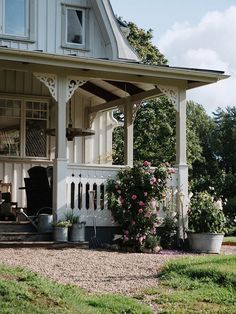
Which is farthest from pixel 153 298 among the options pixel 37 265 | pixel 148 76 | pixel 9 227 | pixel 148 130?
pixel 148 130

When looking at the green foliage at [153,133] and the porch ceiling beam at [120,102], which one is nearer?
the porch ceiling beam at [120,102]

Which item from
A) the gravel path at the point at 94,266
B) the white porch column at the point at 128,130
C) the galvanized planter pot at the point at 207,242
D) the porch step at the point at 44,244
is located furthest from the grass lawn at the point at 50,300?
the white porch column at the point at 128,130

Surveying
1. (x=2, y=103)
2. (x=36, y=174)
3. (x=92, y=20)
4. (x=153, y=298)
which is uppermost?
(x=92, y=20)

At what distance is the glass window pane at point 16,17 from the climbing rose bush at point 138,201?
175 inches

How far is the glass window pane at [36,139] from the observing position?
1736 cm

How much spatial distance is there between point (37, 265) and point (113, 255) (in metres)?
2.29

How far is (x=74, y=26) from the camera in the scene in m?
17.0

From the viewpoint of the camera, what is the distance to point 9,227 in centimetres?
1402

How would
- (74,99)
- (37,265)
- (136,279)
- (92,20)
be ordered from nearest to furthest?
(136,279) < (37,265) < (92,20) < (74,99)

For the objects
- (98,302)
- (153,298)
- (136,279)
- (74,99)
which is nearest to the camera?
(98,302)

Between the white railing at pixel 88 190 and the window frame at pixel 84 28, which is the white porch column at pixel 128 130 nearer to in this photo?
the window frame at pixel 84 28

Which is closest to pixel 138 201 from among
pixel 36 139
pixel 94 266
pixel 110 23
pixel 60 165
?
pixel 60 165

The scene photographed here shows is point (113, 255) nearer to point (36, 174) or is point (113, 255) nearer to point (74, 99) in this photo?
point (36, 174)

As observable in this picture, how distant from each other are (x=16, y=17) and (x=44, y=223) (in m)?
5.23
